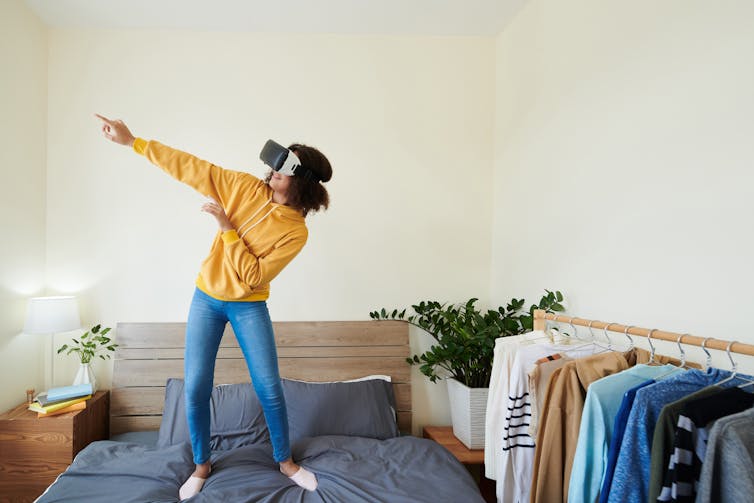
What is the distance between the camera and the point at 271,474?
6.35 feet

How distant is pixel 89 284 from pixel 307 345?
4.14 feet

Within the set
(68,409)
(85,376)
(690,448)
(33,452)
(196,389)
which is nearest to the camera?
(690,448)

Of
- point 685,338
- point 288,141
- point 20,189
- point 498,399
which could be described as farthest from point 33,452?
point 685,338

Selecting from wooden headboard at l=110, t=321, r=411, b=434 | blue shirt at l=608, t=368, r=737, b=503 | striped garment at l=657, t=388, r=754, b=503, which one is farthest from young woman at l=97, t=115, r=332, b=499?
striped garment at l=657, t=388, r=754, b=503

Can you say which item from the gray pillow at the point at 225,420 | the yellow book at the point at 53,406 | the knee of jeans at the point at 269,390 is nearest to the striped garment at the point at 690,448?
the knee of jeans at the point at 269,390

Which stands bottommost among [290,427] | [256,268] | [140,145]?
[290,427]

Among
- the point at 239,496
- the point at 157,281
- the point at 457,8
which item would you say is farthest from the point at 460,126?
the point at 239,496

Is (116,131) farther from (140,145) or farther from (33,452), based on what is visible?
(33,452)

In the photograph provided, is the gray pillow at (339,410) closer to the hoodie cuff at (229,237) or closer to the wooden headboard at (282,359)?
the wooden headboard at (282,359)

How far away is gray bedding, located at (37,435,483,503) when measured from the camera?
1.75 metres

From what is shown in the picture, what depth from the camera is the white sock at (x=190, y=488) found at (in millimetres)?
1794

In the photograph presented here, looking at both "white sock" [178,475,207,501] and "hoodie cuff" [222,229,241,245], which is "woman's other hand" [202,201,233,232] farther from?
"white sock" [178,475,207,501]

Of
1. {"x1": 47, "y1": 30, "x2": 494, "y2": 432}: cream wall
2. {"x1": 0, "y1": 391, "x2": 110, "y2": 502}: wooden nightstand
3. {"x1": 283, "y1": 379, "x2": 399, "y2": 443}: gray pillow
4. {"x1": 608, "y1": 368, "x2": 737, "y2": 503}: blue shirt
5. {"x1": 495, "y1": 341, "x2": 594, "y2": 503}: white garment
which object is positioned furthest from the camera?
{"x1": 47, "y1": 30, "x2": 494, "y2": 432}: cream wall

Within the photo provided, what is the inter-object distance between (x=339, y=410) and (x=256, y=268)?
38.3 inches
